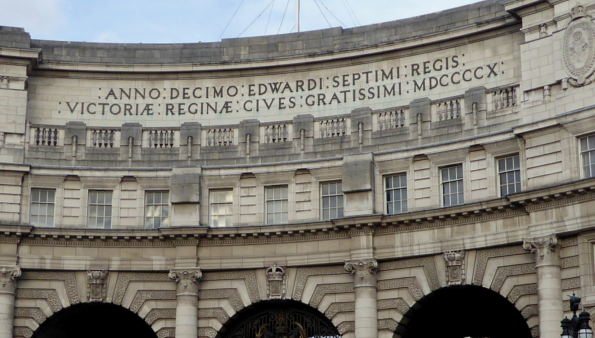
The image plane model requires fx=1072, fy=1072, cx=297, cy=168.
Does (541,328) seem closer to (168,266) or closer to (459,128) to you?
(459,128)

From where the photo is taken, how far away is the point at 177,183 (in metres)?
47.8

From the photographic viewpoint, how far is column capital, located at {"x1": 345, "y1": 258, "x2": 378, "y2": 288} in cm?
4509

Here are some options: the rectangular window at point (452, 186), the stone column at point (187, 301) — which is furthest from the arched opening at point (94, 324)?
the rectangular window at point (452, 186)

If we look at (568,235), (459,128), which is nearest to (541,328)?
(568,235)

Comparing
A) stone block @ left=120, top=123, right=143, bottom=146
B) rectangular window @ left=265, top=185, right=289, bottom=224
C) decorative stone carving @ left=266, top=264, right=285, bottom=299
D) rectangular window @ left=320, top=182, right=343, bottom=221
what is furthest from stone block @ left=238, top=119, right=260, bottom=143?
decorative stone carving @ left=266, top=264, right=285, bottom=299

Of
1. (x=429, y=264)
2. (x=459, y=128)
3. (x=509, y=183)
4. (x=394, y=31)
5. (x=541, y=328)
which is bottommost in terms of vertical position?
(x=541, y=328)

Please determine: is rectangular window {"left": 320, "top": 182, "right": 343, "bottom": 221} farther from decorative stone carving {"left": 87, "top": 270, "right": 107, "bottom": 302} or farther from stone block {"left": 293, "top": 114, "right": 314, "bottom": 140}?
decorative stone carving {"left": 87, "top": 270, "right": 107, "bottom": 302}

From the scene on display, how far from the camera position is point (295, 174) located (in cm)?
4753

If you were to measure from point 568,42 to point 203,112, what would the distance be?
17.2m

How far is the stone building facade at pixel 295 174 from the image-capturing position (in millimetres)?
43469

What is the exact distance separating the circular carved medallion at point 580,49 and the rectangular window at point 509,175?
420 centimetres

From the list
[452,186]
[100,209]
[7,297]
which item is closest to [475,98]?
[452,186]

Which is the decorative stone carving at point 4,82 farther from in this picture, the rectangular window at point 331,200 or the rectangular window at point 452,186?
the rectangular window at point 452,186

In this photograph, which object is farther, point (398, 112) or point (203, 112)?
point (203, 112)
